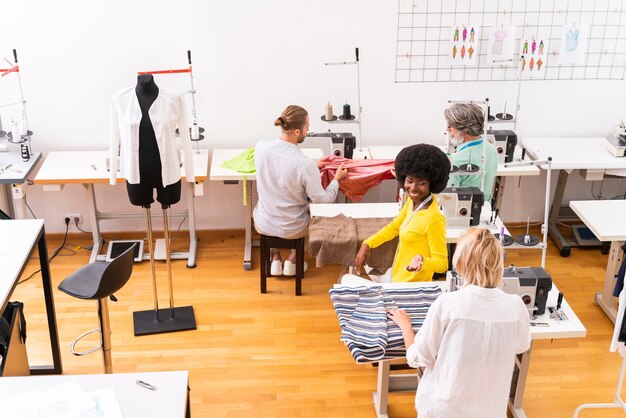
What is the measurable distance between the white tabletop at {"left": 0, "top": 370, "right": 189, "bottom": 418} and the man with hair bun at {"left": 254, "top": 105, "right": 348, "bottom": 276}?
1.97 meters

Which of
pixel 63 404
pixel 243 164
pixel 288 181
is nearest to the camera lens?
pixel 63 404

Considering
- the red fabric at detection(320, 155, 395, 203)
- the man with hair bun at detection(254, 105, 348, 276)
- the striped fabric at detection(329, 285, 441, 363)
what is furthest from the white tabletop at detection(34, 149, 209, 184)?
the striped fabric at detection(329, 285, 441, 363)

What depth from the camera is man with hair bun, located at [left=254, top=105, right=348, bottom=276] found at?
4465 millimetres

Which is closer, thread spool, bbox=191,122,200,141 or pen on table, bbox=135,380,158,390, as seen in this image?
pen on table, bbox=135,380,158,390

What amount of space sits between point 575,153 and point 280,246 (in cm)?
238

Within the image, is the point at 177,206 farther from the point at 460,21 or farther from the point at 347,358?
the point at 460,21

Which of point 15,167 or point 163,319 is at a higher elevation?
point 15,167

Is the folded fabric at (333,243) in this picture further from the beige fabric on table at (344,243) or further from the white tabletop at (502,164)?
the white tabletop at (502,164)

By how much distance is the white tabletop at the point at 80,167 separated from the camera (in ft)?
16.4

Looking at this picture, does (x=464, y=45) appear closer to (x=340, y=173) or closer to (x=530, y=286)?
(x=340, y=173)

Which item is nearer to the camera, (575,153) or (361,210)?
(361,210)

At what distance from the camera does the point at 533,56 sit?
5457 mm

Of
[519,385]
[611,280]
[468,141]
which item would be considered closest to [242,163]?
[468,141]

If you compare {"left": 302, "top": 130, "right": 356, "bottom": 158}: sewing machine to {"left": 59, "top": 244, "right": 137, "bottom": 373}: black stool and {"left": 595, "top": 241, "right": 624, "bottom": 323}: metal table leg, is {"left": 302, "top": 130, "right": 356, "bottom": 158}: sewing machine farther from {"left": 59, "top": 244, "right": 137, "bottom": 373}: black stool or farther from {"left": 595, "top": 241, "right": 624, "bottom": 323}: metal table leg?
{"left": 59, "top": 244, "right": 137, "bottom": 373}: black stool
